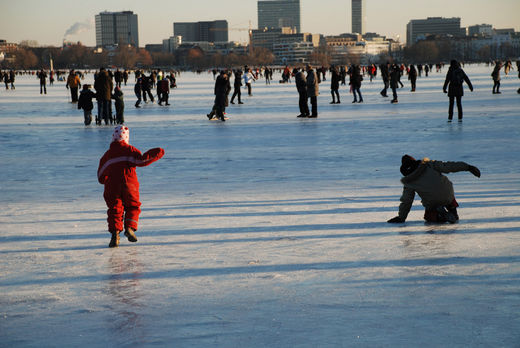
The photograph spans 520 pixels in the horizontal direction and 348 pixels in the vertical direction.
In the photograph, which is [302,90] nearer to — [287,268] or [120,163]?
[120,163]

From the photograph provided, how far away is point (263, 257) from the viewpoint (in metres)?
4.58

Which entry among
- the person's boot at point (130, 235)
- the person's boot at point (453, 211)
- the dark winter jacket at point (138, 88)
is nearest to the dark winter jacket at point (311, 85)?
the dark winter jacket at point (138, 88)

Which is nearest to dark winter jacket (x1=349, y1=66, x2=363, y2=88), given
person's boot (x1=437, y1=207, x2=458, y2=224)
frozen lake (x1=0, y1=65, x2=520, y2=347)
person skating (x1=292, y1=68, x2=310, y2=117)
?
person skating (x1=292, y1=68, x2=310, y2=117)

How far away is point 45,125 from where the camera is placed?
16.2 m

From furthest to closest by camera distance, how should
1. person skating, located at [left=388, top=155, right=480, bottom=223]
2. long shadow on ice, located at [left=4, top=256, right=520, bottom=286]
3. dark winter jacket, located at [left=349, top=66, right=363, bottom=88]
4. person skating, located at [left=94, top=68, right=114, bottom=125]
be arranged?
dark winter jacket, located at [left=349, top=66, right=363, bottom=88] < person skating, located at [left=94, top=68, right=114, bottom=125] < person skating, located at [left=388, top=155, right=480, bottom=223] < long shadow on ice, located at [left=4, top=256, right=520, bottom=286]

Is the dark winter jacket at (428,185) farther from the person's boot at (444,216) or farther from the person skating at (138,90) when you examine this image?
the person skating at (138,90)

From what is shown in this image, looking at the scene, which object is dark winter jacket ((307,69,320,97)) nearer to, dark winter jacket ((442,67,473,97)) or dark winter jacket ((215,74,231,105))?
dark winter jacket ((215,74,231,105))

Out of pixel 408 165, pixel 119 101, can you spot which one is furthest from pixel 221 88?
pixel 408 165

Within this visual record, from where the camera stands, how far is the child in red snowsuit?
4.93 meters

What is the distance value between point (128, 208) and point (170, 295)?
134 cm

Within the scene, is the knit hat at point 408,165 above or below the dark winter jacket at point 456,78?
below

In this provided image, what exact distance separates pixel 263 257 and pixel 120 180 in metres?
1.15

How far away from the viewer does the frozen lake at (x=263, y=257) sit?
129 inches

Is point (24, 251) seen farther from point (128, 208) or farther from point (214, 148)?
point (214, 148)
